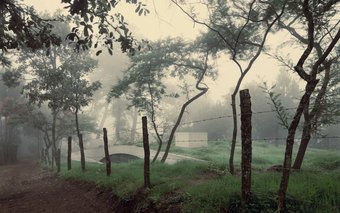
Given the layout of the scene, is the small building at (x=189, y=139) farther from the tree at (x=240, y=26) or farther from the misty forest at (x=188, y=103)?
the tree at (x=240, y=26)

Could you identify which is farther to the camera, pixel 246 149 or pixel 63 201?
pixel 63 201

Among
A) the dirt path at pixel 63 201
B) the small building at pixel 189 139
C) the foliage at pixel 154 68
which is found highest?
the foliage at pixel 154 68

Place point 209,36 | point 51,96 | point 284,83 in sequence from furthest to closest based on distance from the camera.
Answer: point 284,83 → point 51,96 → point 209,36

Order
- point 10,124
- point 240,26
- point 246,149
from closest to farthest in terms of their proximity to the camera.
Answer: point 246,149
point 240,26
point 10,124

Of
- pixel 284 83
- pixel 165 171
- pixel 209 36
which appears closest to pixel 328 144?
pixel 284 83

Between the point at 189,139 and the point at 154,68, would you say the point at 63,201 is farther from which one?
the point at 189,139

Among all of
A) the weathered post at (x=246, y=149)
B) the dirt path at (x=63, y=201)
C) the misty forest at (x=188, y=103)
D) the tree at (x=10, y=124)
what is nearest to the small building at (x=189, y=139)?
the misty forest at (x=188, y=103)

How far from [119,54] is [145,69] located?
53.9 meters

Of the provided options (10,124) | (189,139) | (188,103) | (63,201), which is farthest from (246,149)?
(189,139)

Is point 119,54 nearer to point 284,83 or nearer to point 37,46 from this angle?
point 284,83

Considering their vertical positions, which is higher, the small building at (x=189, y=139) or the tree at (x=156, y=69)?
the tree at (x=156, y=69)

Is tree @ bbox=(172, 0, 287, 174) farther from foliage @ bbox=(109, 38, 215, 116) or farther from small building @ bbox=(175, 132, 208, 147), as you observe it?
small building @ bbox=(175, 132, 208, 147)

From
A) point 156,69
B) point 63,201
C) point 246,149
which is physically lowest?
point 63,201

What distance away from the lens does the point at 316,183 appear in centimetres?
688
